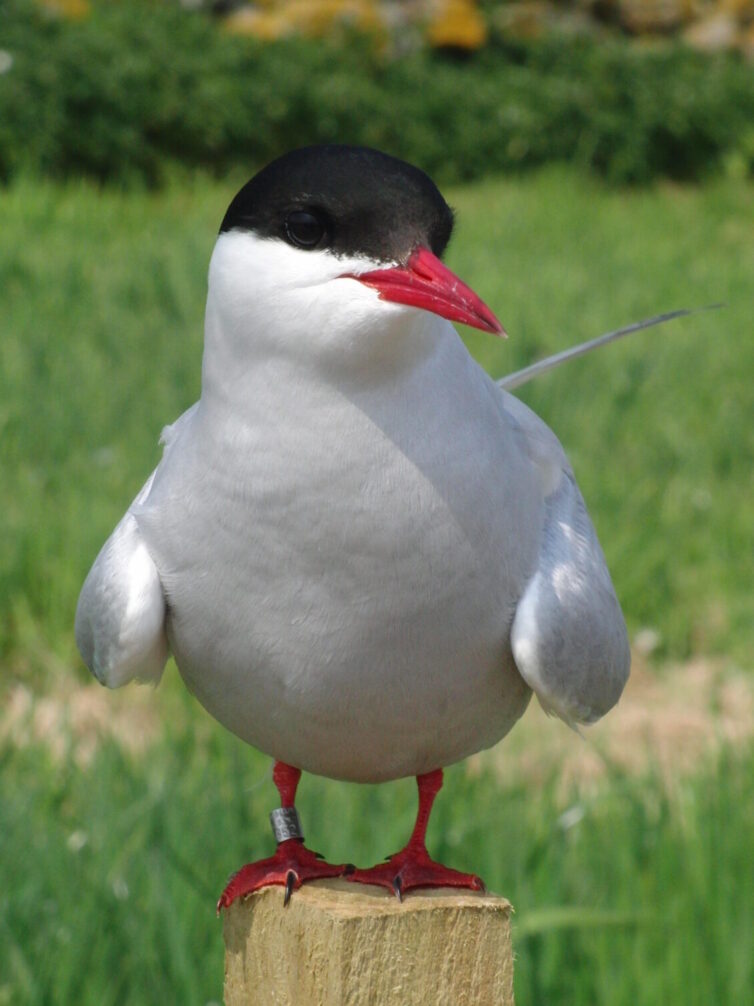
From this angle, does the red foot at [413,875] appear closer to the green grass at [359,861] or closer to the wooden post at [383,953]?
the wooden post at [383,953]

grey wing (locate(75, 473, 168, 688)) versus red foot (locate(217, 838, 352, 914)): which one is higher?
grey wing (locate(75, 473, 168, 688))

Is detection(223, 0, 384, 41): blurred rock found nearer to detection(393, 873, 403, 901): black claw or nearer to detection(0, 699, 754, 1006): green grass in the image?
detection(0, 699, 754, 1006): green grass

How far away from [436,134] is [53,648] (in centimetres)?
676

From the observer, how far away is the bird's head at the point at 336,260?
5.00ft

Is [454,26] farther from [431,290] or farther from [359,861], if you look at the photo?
[431,290]

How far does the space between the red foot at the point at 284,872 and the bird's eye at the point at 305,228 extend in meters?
0.69

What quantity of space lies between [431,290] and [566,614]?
0.42 m

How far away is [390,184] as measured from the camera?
1566 mm

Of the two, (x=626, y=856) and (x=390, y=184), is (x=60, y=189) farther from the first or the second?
(x=390, y=184)

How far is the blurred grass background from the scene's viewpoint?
264 centimetres

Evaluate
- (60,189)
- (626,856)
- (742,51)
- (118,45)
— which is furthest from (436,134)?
(626,856)

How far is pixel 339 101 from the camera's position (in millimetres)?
9656

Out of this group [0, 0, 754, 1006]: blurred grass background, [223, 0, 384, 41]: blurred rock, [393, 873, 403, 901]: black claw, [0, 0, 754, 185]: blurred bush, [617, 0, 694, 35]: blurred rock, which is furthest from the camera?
[617, 0, 694, 35]: blurred rock

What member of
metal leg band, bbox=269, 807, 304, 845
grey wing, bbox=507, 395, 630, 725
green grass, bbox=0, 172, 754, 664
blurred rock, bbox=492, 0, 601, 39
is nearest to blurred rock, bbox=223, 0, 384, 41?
blurred rock, bbox=492, 0, 601, 39
